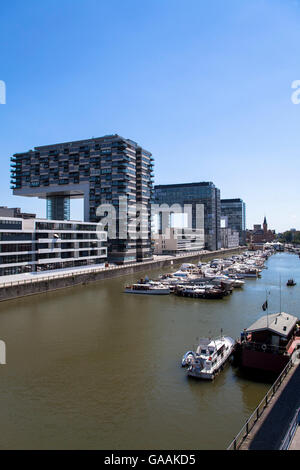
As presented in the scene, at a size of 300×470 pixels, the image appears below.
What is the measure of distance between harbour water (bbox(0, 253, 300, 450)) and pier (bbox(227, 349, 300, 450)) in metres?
1.17

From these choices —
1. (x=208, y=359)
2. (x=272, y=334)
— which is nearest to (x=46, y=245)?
(x=208, y=359)

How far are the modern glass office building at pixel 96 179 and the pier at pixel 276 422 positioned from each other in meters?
71.8

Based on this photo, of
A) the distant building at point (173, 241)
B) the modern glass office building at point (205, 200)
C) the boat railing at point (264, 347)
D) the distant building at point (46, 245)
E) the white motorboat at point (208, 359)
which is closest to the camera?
the white motorboat at point (208, 359)

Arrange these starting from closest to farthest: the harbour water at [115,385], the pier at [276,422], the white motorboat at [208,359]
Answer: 1. the pier at [276,422]
2. the harbour water at [115,385]
3. the white motorboat at [208,359]

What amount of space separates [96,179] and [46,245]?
128 feet

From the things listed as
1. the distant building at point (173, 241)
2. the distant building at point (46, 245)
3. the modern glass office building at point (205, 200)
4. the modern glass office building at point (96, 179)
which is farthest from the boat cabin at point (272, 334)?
the modern glass office building at point (205, 200)

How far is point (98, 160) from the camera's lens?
307 feet

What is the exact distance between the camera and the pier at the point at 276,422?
12.5 metres

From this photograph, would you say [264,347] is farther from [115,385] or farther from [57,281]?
[57,281]

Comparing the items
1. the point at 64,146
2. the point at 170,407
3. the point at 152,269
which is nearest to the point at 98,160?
the point at 64,146

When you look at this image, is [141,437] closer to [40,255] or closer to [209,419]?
[209,419]

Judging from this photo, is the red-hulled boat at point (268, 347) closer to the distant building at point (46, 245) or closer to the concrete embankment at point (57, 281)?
the concrete embankment at point (57, 281)

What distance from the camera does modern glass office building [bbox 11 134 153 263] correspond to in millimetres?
91312
